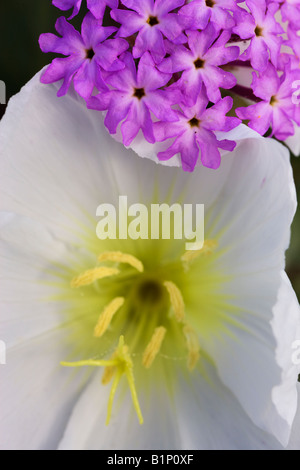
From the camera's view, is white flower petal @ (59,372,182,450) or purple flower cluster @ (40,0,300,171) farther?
white flower petal @ (59,372,182,450)

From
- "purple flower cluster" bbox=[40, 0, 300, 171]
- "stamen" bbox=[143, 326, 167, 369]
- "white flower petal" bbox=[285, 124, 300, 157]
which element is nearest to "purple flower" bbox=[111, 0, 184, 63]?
"purple flower cluster" bbox=[40, 0, 300, 171]

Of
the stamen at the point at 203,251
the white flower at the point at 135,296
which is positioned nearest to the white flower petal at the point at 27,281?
the white flower at the point at 135,296

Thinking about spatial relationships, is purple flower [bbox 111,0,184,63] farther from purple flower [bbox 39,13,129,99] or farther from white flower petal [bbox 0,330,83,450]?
white flower petal [bbox 0,330,83,450]

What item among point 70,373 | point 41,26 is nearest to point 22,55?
point 41,26

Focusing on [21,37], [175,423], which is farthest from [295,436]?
[21,37]

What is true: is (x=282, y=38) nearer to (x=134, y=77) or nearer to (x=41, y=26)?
(x=134, y=77)

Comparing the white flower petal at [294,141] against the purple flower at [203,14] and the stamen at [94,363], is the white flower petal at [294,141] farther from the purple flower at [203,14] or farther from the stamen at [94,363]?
the stamen at [94,363]
